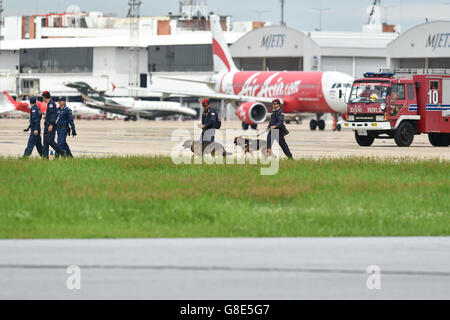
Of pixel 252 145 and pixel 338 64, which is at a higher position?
pixel 338 64

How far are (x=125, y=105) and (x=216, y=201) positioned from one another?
85988mm

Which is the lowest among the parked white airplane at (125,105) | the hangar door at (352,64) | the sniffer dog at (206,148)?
the parked white airplane at (125,105)

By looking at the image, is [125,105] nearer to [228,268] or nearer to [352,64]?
[352,64]

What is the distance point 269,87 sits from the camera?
65375 millimetres

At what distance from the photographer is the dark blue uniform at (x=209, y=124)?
26484 millimetres

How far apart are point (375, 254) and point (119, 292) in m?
3.51

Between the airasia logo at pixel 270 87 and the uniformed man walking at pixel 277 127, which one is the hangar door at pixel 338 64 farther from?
the uniformed man walking at pixel 277 127

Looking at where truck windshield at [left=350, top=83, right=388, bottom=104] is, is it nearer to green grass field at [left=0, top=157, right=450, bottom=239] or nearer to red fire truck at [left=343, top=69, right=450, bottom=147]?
red fire truck at [left=343, top=69, right=450, bottom=147]

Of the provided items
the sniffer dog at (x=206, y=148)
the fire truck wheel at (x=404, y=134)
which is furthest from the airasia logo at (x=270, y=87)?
the sniffer dog at (x=206, y=148)

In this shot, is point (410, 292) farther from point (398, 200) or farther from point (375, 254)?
point (398, 200)

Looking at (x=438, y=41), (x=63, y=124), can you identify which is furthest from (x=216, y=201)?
(x=438, y=41)

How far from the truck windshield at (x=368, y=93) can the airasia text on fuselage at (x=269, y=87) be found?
71.3 feet

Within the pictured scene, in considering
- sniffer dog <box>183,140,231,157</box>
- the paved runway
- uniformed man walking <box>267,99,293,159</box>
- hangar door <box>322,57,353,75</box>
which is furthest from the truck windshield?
hangar door <box>322,57,353,75</box>

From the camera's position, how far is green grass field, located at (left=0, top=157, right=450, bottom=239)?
1306 centimetres
